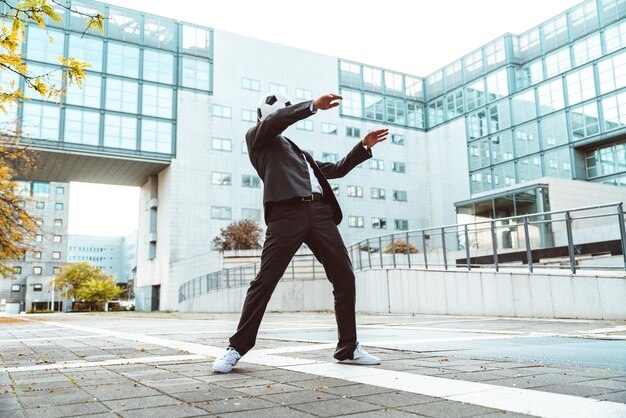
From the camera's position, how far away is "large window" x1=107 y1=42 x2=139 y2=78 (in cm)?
3966

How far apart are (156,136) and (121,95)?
149 inches

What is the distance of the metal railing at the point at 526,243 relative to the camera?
9.53 metres

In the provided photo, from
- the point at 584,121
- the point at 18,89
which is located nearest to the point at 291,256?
the point at 18,89

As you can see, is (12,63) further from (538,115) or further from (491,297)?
(538,115)

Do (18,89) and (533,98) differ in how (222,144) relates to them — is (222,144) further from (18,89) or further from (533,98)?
(18,89)

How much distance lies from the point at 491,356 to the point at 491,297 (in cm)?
753

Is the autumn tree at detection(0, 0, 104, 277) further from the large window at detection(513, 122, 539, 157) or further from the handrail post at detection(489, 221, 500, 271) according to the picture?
the large window at detection(513, 122, 539, 157)

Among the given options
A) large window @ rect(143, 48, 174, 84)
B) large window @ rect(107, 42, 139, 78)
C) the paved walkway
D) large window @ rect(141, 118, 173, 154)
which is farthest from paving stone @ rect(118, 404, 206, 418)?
large window @ rect(143, 48, 174, 84)

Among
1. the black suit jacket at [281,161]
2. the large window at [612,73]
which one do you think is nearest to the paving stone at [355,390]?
the black suit jacket at [281,161]

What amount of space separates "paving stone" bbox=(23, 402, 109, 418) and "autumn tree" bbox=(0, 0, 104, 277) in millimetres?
1826

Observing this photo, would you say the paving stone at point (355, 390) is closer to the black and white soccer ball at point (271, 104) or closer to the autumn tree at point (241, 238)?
the black and white soccer ball at point (271, 104)

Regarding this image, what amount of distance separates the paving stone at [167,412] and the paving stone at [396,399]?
754mm

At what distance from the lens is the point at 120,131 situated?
128 feet

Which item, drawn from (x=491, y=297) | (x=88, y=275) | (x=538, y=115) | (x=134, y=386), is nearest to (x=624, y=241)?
(x=491, y=297)
